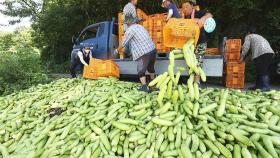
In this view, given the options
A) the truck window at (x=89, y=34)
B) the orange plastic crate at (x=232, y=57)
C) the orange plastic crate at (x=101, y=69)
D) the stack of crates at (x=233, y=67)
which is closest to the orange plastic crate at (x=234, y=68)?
the stack of crates at (x=233, y=67)

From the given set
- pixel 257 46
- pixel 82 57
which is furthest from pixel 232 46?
pixel 82 57

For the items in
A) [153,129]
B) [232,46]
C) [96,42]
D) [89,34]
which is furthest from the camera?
[89,34]

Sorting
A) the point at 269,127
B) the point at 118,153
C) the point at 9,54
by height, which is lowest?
the point at 118,153

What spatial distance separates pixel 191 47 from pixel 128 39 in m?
2.67

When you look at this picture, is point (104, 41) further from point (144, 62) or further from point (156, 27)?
point (144, 62)

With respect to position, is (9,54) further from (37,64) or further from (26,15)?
(26,15)

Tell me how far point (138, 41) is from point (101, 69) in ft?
7.93

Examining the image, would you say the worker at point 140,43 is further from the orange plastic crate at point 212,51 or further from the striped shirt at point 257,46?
the orange plastic crate at point 212,51

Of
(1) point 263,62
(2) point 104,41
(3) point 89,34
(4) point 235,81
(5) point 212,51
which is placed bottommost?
(4) point 235,81

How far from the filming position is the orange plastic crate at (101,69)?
958 cm

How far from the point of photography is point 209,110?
421 centimetres

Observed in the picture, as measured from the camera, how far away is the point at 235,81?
1071 centimetres

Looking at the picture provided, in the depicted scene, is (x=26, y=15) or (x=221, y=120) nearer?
(x=221, y=120)

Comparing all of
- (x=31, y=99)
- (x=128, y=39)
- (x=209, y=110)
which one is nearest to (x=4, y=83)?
(x=31, y=99)
